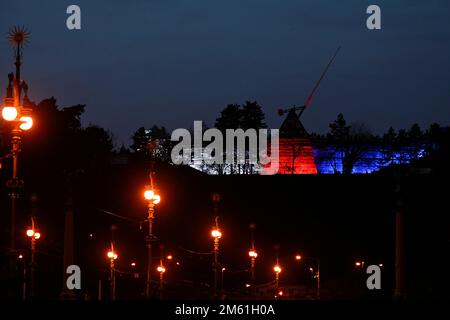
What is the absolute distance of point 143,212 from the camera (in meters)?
77.2

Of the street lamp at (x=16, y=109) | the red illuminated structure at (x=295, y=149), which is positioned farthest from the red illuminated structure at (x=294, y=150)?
the street lamp at (x=16, y=109)

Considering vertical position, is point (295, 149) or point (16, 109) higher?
point (295, 149)

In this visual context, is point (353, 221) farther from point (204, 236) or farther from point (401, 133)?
point (401, 133)

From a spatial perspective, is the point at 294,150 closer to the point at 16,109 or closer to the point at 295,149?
the point at 295,149

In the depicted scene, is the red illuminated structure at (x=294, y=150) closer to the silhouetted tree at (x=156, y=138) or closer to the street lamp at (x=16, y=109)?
the silhouetted tree at (x=156, y=138)

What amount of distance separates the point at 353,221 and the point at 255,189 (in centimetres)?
1251

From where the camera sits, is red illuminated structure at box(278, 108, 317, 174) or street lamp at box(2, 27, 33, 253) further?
red illuminated structure at box(278, 108, 317, 174)

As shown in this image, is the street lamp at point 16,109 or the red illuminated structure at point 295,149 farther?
the red illuminated structure at point 295,149

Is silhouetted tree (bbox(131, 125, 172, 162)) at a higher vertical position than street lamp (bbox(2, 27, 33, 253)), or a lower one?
higher

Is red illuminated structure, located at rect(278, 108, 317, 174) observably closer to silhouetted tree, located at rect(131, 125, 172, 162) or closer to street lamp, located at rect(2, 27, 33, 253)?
silhouetted tree, located at rect(131, 125, 172, 162)
